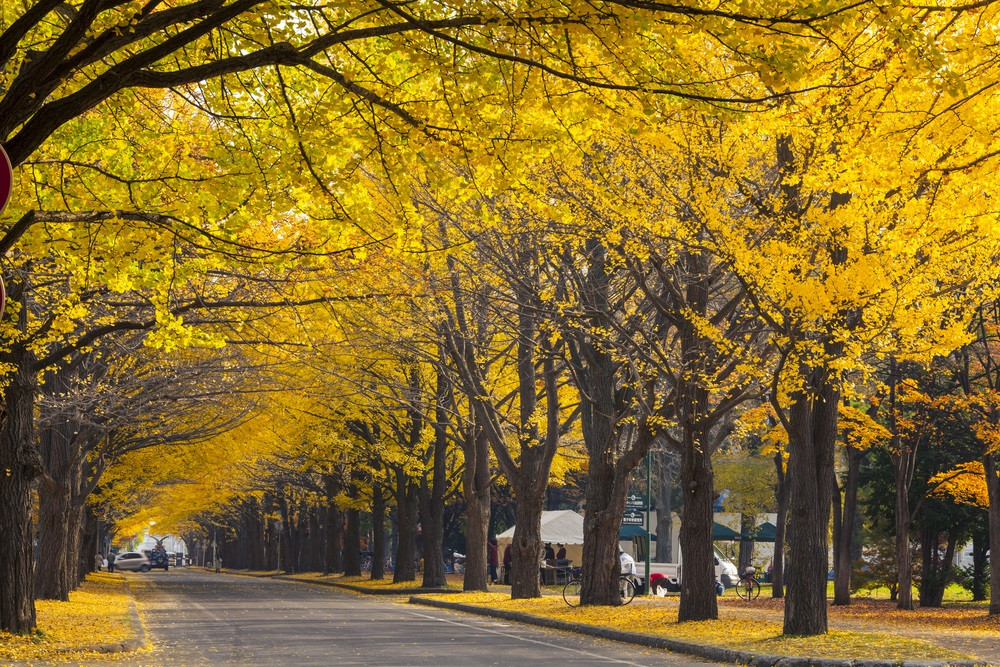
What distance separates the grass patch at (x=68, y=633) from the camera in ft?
51.0

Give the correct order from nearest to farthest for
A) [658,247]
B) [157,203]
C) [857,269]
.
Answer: [157,203], [857,269], [658,247]

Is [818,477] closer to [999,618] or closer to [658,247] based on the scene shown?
[658,247]

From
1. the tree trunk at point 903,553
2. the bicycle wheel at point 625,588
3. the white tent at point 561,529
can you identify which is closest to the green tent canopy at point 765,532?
the white tent at point 561,529

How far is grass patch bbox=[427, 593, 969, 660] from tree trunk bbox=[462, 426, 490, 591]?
707 cm

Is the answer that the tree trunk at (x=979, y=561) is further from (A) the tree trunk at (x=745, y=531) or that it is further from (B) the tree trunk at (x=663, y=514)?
(B) the tree trunk at (x=663, y=514)

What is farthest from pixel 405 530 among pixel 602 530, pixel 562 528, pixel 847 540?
pixel 602 530

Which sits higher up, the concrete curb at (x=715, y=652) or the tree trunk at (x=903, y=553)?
the tree trunk at (x=903, y=553)

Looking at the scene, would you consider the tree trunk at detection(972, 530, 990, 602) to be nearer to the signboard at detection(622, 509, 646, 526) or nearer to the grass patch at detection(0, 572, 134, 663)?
the signboard at detection(622, 509, 646, 526)

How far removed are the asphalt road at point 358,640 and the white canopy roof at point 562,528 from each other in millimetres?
18609

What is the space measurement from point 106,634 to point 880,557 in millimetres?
32533

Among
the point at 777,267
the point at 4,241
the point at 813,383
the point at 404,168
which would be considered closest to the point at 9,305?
the point at 4,241

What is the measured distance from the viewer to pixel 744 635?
1805 cm

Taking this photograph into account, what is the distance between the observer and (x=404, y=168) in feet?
31.2

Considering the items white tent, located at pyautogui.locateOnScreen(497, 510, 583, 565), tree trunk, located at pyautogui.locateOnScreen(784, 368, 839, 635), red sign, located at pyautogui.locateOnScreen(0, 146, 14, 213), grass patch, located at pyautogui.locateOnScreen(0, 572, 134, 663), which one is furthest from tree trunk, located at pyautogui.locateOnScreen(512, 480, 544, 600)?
red sign, located at pyautogui.locateOnScreen(0, 146, 14, 213)
